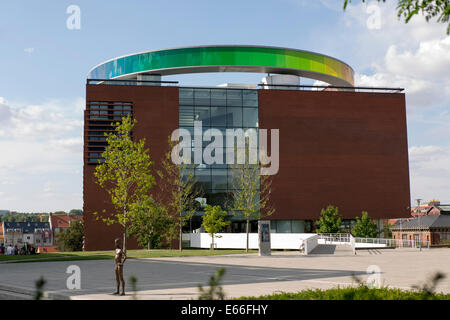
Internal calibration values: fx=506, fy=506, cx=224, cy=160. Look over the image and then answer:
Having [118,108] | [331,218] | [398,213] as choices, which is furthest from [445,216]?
[118,108]

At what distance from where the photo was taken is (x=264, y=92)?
54.3 m

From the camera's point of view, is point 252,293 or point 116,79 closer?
point 252,293

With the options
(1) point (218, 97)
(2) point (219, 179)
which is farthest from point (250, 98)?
(2) point (219, 179)

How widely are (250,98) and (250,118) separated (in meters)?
2.18

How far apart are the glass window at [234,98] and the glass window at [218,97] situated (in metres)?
0.45

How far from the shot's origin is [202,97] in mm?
53656

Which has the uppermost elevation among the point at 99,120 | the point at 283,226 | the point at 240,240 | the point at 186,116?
the point at 186,116

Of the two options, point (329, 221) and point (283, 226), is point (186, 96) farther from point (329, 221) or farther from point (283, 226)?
point (329, 221)

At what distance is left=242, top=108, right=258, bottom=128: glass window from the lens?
177 ft

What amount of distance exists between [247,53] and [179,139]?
11.7 meters

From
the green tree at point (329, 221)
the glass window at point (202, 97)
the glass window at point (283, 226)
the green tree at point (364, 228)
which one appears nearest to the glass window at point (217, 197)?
the glass window at point (283, 226)
